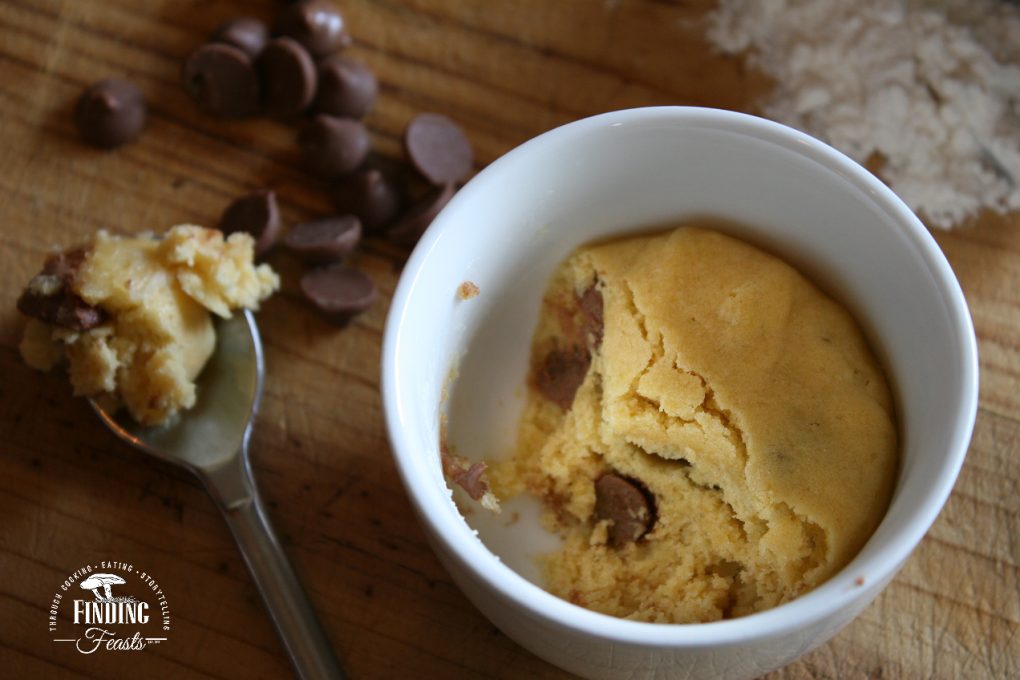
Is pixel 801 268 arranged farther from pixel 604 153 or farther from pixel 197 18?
pixel 197 18

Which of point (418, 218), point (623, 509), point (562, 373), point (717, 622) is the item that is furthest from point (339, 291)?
point (717, 622)

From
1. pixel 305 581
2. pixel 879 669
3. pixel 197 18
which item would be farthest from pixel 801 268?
pixel 197 18

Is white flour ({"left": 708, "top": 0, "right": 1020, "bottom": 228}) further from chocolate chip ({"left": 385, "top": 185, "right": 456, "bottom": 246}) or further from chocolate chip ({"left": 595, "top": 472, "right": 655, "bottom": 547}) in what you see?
chocolate chip ({"left": 595, "top": 472, "right": 655, "bottom": 547})

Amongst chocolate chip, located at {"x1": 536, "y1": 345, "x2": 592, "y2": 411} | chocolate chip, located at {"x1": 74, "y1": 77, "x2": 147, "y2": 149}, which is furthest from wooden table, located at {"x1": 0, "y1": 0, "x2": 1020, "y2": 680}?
chocolate chip, located at {"x1": 536, "y1": 345, "x2": 592, "y2": 411}

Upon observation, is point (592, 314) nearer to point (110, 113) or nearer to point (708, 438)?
point (708, 438)

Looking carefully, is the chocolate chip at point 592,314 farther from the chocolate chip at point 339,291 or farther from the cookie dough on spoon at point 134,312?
the cookie dough on spoon at point 134,312
